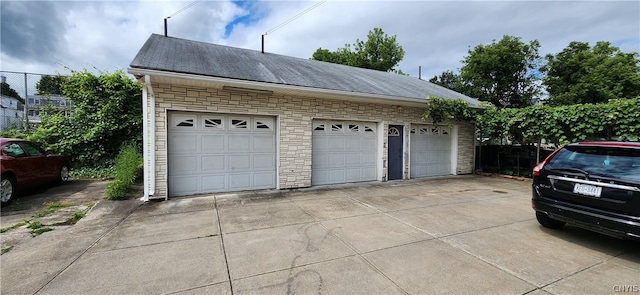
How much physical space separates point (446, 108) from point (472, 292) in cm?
760

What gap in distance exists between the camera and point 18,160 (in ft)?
19.0

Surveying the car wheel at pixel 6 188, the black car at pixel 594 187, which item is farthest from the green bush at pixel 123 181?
the black car at pixel 594 187

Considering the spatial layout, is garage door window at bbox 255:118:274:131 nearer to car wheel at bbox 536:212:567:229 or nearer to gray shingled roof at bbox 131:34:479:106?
gray shingled roof at bbox 131:34:479:106

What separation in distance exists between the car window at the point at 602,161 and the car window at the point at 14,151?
10.2 meters

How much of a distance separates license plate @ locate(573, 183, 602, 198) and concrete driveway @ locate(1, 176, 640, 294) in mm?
766

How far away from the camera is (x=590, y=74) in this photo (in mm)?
16469

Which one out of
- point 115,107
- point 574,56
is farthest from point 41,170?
point 574,56

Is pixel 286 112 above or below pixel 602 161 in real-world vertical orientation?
above

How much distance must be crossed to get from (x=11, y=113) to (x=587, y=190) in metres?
16.9

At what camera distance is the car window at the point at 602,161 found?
322 cm

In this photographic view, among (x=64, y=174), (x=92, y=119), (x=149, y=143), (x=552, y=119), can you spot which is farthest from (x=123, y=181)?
(x=552, y=119)

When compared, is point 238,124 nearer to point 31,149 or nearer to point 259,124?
point 259,124

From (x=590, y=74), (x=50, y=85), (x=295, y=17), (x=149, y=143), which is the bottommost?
(x=149, y=143)

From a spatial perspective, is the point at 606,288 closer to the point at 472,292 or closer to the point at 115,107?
the point at 472,292
